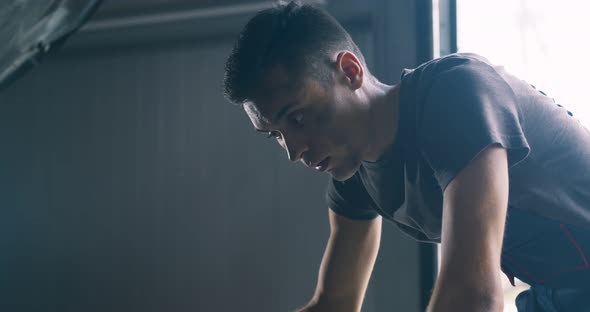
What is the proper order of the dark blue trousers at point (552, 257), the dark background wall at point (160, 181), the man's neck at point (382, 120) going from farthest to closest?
the dark background wall at point (160, 181) < the man's neck at point (382, 120) < the dark blue trousers at point (552, 257)

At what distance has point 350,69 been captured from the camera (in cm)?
95

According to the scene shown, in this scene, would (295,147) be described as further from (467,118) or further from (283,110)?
(467,118)

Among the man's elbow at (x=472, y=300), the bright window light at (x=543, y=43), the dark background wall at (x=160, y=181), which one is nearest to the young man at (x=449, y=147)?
the man's elbow at (x=472, y=300)

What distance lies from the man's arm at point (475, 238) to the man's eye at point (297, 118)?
0.27 metres

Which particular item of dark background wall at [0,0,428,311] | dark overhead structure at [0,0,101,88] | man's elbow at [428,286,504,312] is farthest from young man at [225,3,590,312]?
dark background wall at [0,0,428,311]

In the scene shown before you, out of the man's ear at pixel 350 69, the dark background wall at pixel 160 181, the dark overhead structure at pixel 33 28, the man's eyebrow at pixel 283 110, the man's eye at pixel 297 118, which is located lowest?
the dark background wall at pixel 160 181

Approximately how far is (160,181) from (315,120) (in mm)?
1192

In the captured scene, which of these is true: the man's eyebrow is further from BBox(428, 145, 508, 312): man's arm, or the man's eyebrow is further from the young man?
BBox(428, 145, 508, 312): man's arm

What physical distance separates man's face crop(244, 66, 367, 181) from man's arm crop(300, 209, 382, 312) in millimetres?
194

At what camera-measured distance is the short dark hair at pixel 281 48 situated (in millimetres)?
897

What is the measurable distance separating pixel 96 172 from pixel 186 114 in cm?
37

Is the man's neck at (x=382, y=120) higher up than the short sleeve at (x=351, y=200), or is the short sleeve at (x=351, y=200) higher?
the man's neck at (x=382, y=120)

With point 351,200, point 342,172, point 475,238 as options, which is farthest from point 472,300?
point 351,200

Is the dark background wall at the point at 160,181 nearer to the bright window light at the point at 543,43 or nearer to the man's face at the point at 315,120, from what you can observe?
the bright window light at the point at 543,43
